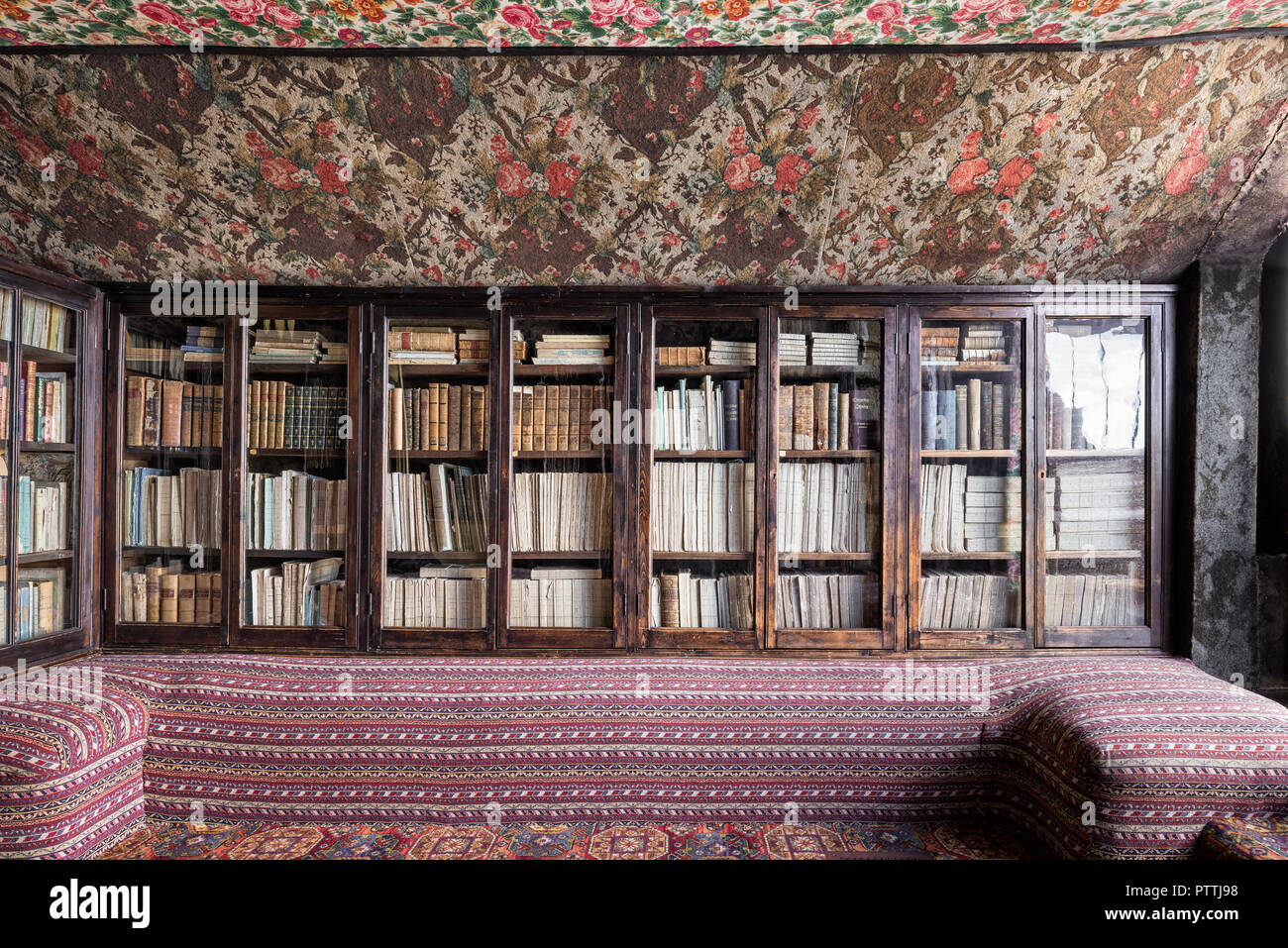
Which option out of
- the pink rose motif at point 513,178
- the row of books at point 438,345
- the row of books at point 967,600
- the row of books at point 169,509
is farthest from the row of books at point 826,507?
the row of books at point 169,509

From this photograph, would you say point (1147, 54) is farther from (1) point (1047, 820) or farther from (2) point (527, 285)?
(1) point (1047, 820)

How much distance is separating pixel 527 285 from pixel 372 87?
812mm

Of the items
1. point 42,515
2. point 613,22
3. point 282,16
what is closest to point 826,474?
point 613,22

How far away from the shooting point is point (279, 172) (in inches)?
92.6

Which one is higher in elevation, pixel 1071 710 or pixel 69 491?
pixel 69 491

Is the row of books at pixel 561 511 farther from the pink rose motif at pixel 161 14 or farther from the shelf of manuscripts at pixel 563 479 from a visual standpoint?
the pink rose motif at pixel 161 14

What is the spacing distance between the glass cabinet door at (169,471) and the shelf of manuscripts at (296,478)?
0.43 ft

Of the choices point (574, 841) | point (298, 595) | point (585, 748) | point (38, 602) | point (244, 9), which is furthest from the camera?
point (298, 595)

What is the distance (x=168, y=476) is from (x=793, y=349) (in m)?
2.56

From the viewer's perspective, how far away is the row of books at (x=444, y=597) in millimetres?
2645

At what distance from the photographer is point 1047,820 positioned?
2.02 metres

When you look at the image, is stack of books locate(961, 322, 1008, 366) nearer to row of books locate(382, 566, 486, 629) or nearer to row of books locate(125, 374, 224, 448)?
row of books locate(382, 566, 486, 629)

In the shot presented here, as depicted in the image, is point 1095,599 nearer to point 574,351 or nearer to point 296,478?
point 574,351

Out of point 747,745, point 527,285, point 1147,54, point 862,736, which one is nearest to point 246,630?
point 527,285
